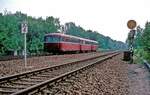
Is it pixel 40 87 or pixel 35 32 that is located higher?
pixel 35 32

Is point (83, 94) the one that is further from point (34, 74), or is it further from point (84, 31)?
point (84, 31)

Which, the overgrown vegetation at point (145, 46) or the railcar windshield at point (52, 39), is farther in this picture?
the railcar windshield at point (52, 39)

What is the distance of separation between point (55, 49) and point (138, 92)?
Answer: 3040 cm

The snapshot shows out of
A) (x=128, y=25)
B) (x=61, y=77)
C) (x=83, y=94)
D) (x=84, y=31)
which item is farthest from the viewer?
(x=84, y=31)

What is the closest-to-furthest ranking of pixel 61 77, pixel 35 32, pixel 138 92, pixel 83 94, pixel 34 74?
pixel 83 94, pixel 138 92, pixel 61 77, pixel 34 74, pixel 35 32

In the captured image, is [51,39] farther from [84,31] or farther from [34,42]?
[84,31]

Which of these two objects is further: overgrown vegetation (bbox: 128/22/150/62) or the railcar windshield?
the railcar windshield

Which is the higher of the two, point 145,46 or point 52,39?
point 52,39

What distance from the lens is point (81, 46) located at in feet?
174

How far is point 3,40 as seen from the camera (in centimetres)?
5016

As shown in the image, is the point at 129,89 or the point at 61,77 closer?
the point at 129,89

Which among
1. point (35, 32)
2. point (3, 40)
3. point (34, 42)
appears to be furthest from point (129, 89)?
point (35, 32)

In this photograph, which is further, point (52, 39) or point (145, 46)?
point (52, 39)

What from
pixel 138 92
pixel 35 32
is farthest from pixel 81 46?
pixel 138 92
